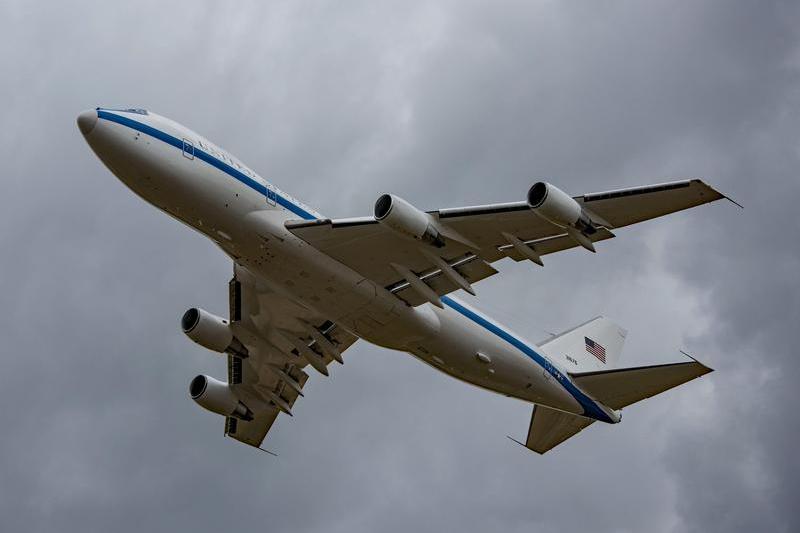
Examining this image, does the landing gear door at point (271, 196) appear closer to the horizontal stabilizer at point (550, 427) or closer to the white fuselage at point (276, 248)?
the white fuselage at point (276, 248)

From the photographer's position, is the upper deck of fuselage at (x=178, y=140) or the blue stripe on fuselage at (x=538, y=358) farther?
the blue stripe on fuselage at (x=538, y=358)

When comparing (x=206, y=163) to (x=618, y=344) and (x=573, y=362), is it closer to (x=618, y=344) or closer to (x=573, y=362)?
(x=573, y=362)

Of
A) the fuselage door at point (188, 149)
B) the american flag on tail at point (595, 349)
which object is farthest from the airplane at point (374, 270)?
the american flag on tail at point (595, 349)

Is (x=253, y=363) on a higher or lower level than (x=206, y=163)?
lower

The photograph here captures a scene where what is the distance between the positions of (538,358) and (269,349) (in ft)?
40.2

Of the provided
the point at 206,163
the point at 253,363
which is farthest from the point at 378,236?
the point at 253,363

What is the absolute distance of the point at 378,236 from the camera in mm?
39219

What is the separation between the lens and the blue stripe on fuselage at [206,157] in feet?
122

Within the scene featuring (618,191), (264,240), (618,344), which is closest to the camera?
(618,191)

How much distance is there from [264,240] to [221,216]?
177 cm

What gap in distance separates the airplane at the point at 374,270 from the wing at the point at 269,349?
84mm

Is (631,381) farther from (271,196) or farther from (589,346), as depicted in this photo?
(271,196)

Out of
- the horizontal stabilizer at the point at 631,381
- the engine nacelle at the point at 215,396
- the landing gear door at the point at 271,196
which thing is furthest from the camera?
the engine nacelle at the point at 215,396

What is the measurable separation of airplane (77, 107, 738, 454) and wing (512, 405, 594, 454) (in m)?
0.07
